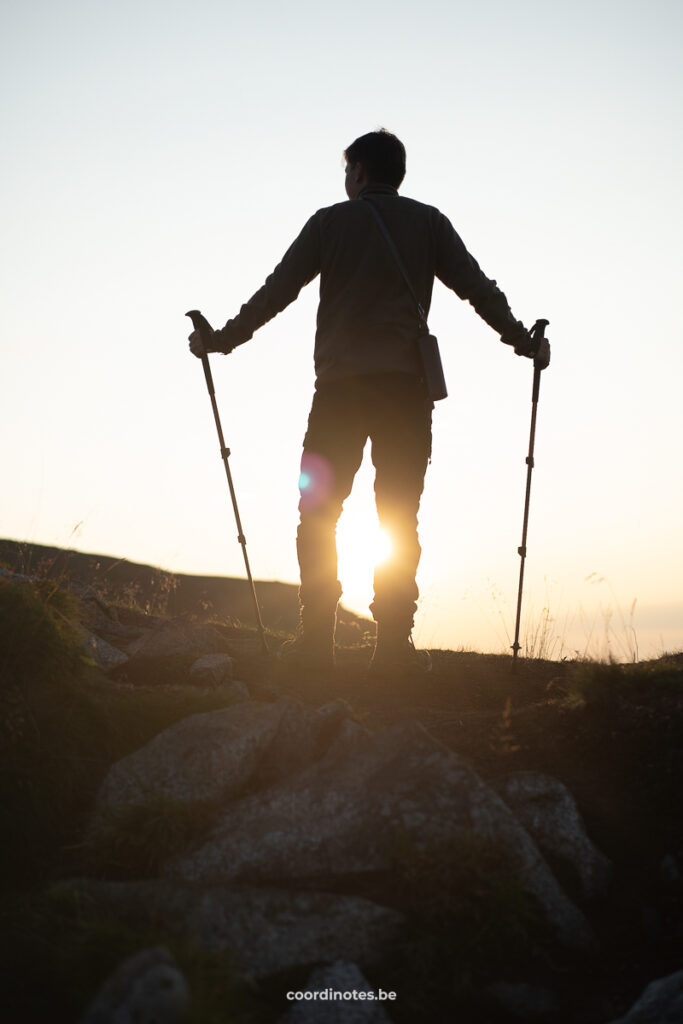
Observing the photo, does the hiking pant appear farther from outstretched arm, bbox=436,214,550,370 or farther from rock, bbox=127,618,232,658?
rock, bbox=127,618,232,658

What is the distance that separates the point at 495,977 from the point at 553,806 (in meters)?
1.08

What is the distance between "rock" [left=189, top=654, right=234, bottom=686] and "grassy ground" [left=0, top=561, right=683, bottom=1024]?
1.06 ft

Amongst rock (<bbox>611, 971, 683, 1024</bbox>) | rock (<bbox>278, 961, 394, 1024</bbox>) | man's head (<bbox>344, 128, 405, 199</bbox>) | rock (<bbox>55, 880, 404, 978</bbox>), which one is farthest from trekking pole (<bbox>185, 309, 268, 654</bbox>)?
rock (<bbox>611, 971, 683, 1024</bbox>)

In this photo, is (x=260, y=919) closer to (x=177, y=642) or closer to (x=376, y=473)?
(x=376, y=473)

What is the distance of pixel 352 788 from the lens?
13.7ft

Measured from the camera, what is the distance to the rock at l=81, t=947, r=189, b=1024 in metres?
2.39

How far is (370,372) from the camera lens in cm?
638

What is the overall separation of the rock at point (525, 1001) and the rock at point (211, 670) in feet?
11.8

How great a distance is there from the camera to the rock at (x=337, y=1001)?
3.04m

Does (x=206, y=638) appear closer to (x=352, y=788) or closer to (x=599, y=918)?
(x=352, y=788)

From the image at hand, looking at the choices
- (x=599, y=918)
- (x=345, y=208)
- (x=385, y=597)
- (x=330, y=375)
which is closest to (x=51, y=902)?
(x=599, y=918)

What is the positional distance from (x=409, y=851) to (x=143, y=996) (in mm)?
1584

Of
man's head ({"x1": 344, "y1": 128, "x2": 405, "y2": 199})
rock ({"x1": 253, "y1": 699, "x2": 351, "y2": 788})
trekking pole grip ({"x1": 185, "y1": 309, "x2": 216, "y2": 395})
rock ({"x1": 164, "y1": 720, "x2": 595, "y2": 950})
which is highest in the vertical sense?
man's head ({"x1": 344, "y1": 128, "x2": 405, "y2": 199})

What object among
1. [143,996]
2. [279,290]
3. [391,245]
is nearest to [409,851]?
[143,996]
